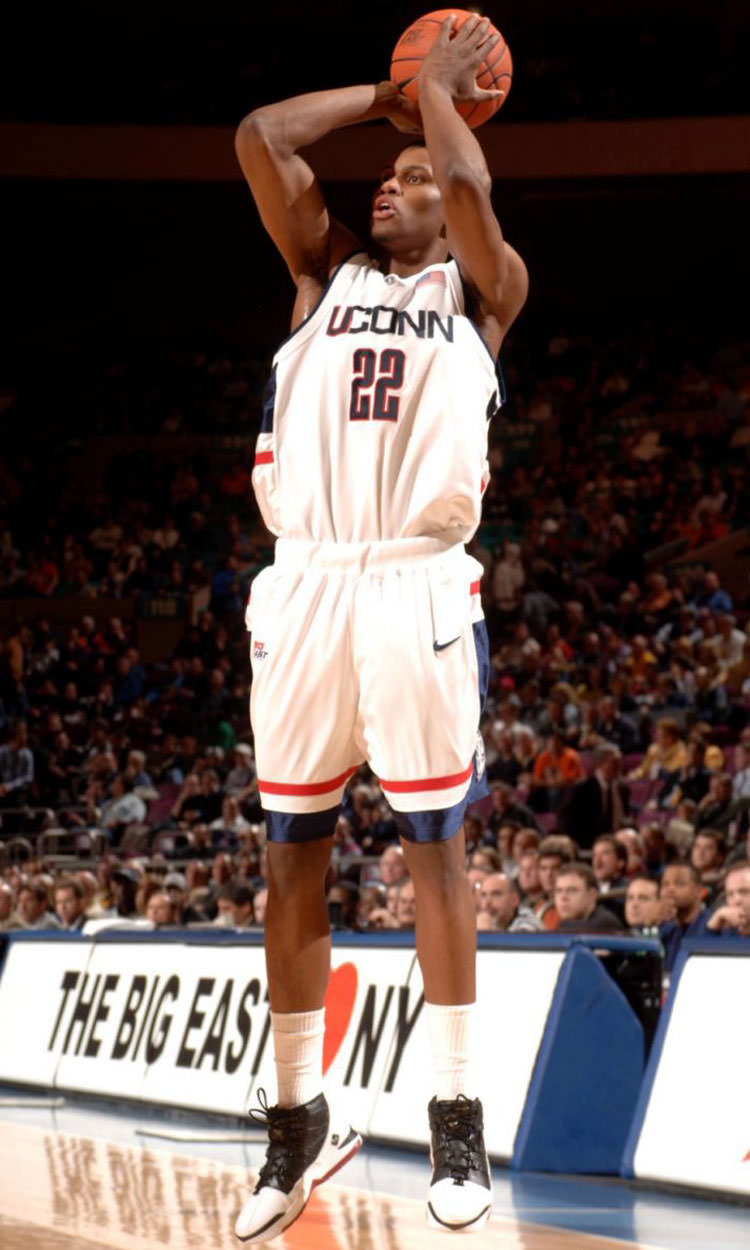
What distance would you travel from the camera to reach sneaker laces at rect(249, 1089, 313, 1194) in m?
3.48

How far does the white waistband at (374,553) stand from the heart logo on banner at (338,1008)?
424cm

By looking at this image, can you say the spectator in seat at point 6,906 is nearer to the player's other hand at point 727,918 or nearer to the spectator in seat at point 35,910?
the spectator in seat at point 35,910

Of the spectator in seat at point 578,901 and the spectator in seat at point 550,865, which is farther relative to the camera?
the spectator in seat at point 550,865

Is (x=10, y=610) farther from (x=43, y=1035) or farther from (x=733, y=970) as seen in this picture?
(x=733, y=970)

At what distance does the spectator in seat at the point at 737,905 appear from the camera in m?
6.91

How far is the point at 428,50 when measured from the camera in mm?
3645

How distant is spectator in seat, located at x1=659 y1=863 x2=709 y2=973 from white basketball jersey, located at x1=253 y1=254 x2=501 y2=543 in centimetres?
A: 493

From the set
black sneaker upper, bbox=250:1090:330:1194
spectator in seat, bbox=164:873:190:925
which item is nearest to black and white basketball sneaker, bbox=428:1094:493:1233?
black sneaker upper, bbox=250:1090:330:1194

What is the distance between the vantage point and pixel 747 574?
1766 centimetres

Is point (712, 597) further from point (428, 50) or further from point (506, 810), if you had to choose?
point (428, 50)

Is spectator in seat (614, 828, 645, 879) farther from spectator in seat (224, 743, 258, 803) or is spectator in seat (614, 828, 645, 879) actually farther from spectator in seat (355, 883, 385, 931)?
spectator in seat (224, 743, 258, 803)

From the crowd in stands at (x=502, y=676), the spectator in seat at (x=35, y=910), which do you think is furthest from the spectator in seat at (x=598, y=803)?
the spectator in seat at (x=35, y=910)

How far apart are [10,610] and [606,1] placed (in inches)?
406

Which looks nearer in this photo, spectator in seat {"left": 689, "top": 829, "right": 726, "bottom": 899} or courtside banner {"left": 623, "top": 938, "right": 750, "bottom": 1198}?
courtside banner {"left": 623, "top": 938, "right": 750, "bottom": 1198}
